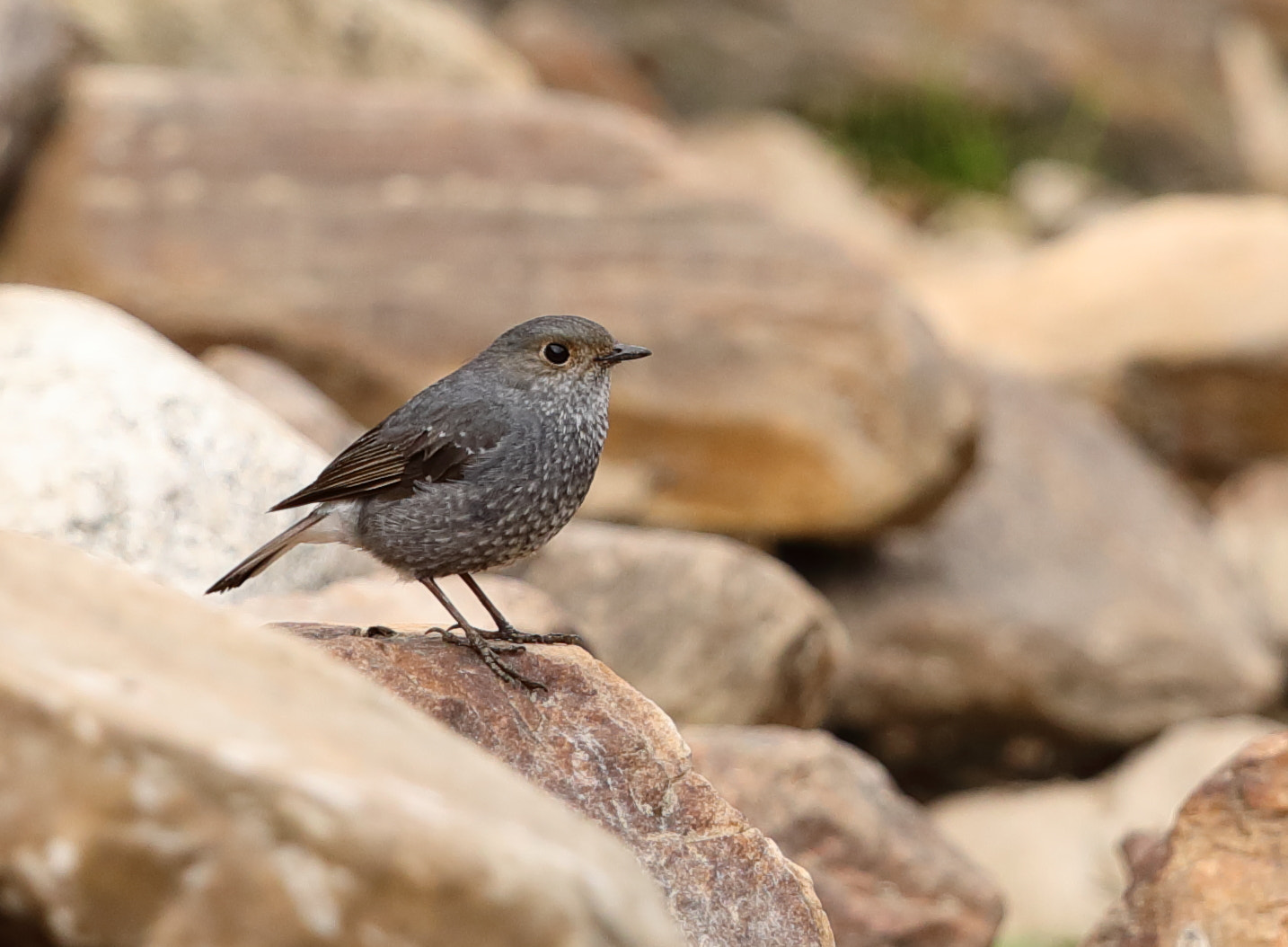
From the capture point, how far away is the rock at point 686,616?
7379mm

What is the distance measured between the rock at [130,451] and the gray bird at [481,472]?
0.77 m

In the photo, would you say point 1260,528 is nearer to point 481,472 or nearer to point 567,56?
point 567,56

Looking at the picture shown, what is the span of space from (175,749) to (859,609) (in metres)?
7.73

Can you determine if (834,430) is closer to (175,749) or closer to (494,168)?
(494,168)

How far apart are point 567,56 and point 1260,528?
8.96 meters

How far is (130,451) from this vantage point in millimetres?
5578

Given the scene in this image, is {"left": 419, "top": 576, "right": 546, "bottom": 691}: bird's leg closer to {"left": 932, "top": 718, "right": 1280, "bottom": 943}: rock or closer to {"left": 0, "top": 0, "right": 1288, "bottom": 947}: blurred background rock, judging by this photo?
{"left": 0, "top": 0, "right": 1288, "bottom": 947}: blurred background rock

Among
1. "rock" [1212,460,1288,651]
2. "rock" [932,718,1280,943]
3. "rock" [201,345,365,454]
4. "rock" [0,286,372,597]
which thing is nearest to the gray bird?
"rock" [0,286,372,597]

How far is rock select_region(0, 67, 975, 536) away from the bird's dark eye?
12.9 feet

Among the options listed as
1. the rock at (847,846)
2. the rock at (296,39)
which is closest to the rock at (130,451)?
the rock at (847,846)

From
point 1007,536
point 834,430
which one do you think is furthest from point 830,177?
point 834,430

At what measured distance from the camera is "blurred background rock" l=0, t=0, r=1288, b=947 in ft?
19.0

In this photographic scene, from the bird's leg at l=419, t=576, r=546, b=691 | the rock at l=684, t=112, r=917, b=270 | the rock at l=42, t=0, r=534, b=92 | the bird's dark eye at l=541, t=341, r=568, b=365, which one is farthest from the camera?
the rock at l=684, t=112, r=917, b=270

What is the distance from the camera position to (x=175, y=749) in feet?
7.52
